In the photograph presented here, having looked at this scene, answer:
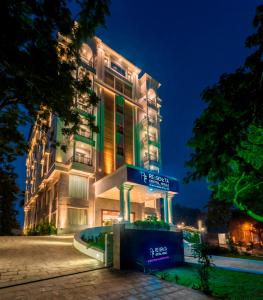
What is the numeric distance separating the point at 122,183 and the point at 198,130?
15.3 m

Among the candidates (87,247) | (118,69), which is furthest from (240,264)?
(118,69)

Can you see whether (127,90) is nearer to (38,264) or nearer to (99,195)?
(99,195)

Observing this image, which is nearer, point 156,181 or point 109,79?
point 156,181

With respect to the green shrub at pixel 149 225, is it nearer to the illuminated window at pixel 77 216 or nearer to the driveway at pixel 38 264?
the driveway at pixel 38 264

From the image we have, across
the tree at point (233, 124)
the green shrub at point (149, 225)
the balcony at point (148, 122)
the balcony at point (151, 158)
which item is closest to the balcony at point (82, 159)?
the balcony at point (151, 158)

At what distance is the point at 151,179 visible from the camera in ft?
71.1

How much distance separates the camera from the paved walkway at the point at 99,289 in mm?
5484

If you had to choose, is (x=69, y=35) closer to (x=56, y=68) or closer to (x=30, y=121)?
(x=56, y=68)

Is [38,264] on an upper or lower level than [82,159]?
lower

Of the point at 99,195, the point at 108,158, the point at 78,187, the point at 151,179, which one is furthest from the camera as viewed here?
the point at 108,158

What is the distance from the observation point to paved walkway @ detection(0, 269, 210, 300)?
216 inches

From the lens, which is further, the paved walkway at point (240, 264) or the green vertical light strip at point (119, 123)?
the green vertical light strip at point (119, 123)

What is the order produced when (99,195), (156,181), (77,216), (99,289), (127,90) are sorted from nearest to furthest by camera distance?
(99,289)
(156,181)
(77,216)
(99,195)
(127,90)

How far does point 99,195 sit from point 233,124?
22.4 metres
